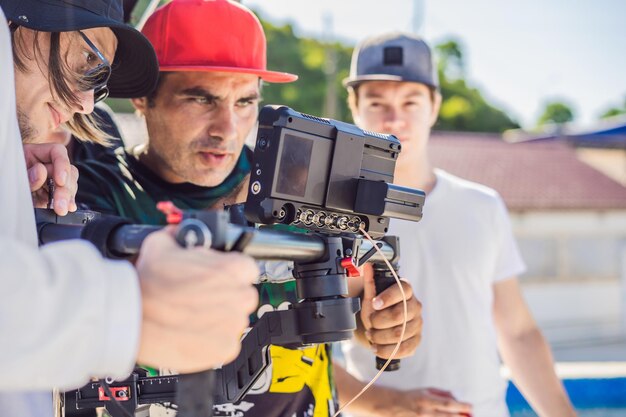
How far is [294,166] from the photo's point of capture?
110 cm

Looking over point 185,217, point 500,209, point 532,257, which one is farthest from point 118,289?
point 532,257

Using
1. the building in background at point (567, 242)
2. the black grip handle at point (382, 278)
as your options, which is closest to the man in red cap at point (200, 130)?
the black grip handle at point (382, 278)

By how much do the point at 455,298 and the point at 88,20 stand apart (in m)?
1.89

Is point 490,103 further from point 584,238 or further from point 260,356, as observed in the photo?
point 260,356

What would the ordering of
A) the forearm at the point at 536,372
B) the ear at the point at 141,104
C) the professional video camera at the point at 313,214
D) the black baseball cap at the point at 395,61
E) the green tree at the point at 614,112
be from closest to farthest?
1. the professional video camera at the point at 313,214
2. the ear at the point at 141,104
3. the forearm at the point at 536,372
4. the black baseball cap at the point at 395,61
5. the green tree at the point at 614,112

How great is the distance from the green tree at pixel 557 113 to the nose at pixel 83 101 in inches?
1732

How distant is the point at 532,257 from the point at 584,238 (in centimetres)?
142

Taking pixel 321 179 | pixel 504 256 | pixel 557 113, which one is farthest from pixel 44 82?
pixel 557 113

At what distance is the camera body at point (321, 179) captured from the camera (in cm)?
110

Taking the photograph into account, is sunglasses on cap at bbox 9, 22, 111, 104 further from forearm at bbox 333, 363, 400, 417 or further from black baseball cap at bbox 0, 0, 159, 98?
forearm at bbox 333, 363, 400, 417

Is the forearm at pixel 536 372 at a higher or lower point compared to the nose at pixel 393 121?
lower

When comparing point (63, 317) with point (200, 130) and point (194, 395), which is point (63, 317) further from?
point (200, 130)

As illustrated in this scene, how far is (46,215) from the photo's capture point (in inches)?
46.0

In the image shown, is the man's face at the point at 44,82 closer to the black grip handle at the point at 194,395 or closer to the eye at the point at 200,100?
the eye at the point at 200,100
